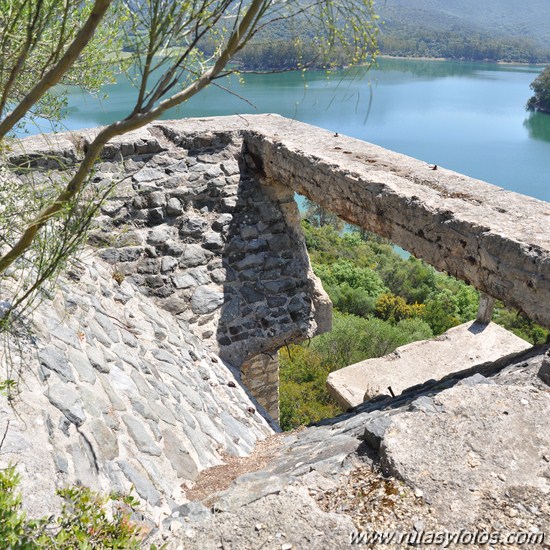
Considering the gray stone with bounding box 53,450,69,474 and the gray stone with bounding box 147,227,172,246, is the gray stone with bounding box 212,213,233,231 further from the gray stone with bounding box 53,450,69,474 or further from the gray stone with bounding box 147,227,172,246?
the gray stone with bounding box 53,450,69,474

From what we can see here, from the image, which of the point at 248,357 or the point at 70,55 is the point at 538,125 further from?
the point at 70,55

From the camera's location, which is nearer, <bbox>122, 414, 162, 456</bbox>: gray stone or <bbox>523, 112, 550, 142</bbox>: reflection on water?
<bbox>122, 414, 162, 456</bbox>: gray stone

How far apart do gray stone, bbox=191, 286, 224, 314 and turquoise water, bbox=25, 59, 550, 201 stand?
37.3ft

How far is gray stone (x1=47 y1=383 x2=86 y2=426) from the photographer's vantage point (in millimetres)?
2373

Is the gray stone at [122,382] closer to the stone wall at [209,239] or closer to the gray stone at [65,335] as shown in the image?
the gray stone at [65,335]

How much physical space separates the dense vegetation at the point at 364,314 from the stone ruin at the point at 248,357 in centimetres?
577

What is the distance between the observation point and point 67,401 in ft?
7.99

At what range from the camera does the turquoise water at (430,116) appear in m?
22.0

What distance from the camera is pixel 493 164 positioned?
26750mm

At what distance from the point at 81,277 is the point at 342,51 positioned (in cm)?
253

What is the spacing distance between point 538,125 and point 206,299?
34.6 metres

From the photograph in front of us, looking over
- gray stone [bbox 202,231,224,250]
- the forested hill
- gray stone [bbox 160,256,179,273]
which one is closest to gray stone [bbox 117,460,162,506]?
gray stone [bbox 160,256,179,273]

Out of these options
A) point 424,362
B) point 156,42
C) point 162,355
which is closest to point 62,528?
point 156,42

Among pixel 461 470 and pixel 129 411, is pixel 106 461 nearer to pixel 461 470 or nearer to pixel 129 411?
pixel 129 411
